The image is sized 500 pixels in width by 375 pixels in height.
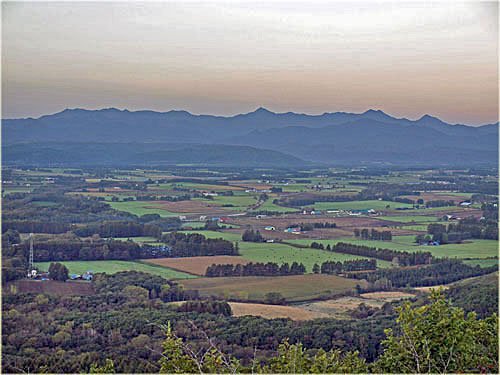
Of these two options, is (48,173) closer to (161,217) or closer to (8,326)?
(161,217)

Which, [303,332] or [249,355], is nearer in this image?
[249,355]

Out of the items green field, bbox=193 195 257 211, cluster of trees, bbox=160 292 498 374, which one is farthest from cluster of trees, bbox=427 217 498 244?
cluster of trees, bbox=160 292 498 374

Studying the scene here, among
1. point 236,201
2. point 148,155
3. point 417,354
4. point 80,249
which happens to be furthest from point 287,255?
point 148,155

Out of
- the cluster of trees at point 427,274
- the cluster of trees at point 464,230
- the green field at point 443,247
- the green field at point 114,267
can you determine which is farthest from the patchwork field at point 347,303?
the cluster of trees at point 464,230

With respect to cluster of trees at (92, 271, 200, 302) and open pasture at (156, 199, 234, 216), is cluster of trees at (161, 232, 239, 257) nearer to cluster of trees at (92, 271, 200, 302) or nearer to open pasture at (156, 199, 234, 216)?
cluster of trees at (92, 271, 200, 302)

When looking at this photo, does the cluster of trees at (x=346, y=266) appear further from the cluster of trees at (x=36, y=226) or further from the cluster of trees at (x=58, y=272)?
the cluster of trees at (x=36, y=226)

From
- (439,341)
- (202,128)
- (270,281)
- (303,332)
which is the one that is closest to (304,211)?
(270,281)
